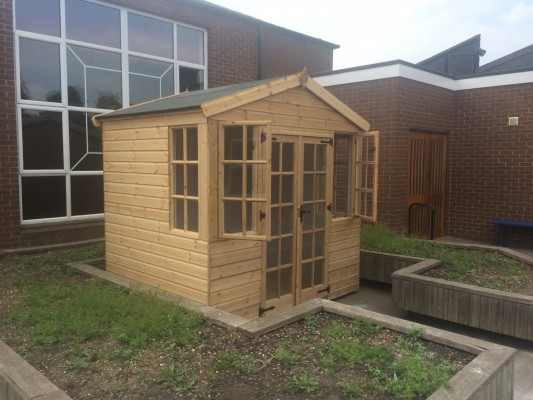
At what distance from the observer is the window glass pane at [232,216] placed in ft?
15.8

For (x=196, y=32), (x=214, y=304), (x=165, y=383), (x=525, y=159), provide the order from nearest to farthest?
(x=165, y=383) < (x=214, y=304) < (x=525, y=159) < (x=196, y=32)

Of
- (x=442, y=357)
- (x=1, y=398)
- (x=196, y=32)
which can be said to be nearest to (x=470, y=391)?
(x=442, y=357)

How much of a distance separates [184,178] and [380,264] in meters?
3.47

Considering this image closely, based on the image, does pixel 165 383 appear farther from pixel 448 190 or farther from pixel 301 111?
pixel 448 190

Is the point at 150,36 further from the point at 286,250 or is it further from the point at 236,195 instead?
the point at 286,250

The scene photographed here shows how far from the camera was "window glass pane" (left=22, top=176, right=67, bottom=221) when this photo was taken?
7.43 metres

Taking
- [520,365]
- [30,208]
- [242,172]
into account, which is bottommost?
[520,365]

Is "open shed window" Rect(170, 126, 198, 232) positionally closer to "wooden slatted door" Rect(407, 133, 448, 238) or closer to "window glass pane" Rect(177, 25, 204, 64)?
"wooden slatted door" Rect(407, 133, 448, 238)

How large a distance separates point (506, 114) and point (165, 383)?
876 cm

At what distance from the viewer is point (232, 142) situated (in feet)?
15.8

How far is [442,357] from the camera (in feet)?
11.2

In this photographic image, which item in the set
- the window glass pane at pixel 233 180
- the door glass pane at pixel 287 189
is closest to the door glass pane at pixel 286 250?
the door glass pane at pixel 287 189

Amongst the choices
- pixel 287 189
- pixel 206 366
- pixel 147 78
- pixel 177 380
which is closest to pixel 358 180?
pixel 287 189

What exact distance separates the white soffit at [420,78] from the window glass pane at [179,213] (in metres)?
5.34
